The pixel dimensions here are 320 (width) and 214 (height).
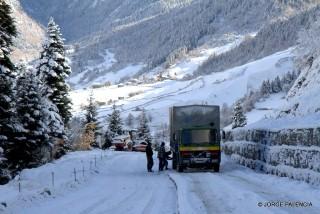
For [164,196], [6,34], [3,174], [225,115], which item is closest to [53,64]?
[6,34]

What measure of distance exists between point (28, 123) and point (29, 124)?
20 cm

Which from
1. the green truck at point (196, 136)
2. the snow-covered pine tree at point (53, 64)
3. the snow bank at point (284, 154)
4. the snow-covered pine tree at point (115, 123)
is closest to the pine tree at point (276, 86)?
the snow-covered pine tree at point (115, 123)

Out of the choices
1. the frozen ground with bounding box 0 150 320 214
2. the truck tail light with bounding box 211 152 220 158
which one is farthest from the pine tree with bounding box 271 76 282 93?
the frozen ground with bounding box 0 150 320 214

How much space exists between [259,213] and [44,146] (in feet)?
101

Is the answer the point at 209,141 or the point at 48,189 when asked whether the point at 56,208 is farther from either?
the point at 209,141

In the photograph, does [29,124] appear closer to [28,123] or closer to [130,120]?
[28,123]

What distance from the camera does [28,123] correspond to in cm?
3991

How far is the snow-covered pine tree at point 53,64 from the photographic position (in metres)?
50.7

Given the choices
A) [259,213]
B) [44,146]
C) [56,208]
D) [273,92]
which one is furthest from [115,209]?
[273,92]

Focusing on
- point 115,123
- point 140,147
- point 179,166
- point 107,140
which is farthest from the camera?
point 107,140

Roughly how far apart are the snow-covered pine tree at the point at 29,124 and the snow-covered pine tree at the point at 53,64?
9398 mm

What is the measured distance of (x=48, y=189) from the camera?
19.6 m

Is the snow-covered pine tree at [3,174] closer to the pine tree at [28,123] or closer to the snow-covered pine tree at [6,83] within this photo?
the snow-covered pine tree at [6,83]

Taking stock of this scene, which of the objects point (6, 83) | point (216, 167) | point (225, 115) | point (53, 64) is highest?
point (225, 115)
